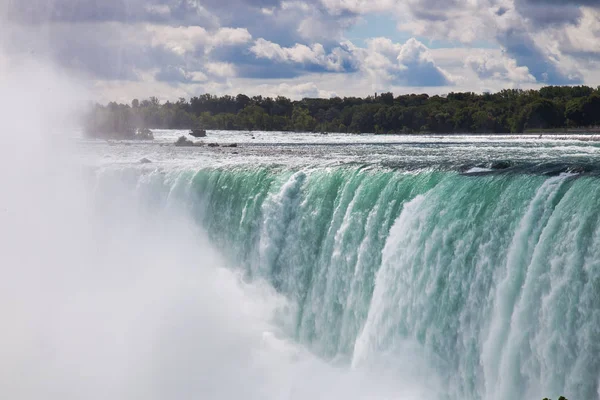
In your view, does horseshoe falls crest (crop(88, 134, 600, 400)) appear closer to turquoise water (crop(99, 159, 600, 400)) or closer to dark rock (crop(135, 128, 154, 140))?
turquoise water (crop(99, 159, 600, 400))

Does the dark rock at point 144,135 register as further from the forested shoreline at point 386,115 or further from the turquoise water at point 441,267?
the turquoise water at point 441,267

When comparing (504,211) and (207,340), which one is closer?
(504,211)

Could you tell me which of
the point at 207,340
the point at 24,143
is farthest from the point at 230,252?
the point at 24,143

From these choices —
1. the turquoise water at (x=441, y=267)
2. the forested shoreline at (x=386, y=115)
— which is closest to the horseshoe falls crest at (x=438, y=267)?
the turquoise water at (x=441, y=267)

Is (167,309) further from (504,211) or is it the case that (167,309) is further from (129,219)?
(504,211)

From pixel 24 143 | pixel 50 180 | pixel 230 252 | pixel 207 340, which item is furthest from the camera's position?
pixel 24 143

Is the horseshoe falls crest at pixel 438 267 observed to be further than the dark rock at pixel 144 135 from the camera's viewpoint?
No

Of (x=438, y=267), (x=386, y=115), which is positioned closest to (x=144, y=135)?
(x=386, y=115)
